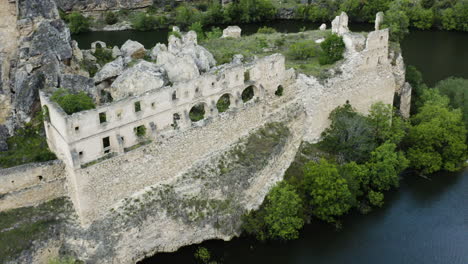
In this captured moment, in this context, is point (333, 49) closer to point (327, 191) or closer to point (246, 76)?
point (246, 76)

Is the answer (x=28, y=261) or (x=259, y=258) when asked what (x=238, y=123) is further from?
(x=28, y=261)

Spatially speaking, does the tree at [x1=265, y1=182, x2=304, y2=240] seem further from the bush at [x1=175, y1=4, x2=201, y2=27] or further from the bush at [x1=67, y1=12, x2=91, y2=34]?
the bush at [x1=67, y1=12, x2=91, y2=34]

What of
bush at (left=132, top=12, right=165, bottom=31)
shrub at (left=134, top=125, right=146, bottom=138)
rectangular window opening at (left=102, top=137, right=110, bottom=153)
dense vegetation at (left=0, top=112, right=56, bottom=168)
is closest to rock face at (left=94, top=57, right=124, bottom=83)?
dense vegetation at (left=0, top=112, right=56, bottom=168)

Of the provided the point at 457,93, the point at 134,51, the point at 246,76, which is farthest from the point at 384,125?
the point at 134,51

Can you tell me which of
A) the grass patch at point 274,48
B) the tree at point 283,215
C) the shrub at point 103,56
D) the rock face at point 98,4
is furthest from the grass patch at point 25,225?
the rock face at point 98,4

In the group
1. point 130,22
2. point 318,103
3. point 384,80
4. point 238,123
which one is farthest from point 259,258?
point 130,22

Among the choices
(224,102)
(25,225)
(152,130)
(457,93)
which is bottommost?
(25,225)

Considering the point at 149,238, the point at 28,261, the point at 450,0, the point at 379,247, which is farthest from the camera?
the point at 450,0
